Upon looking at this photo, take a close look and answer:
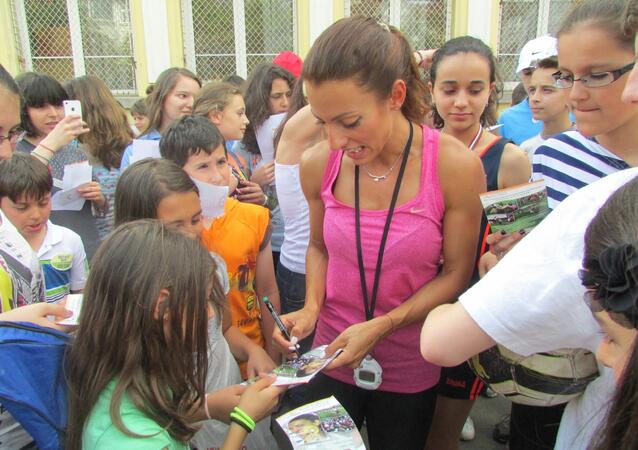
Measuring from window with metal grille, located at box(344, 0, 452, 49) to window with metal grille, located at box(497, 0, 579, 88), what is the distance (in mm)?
1026

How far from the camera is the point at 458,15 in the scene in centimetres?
895

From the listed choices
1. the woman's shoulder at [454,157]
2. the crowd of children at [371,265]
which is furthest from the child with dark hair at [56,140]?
the woman's shoulder at [454,157]

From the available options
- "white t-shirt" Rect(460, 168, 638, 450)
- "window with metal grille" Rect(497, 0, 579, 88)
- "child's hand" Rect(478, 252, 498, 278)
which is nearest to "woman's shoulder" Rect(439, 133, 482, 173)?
"child's hand" Rect(478, 252, 498, 278)

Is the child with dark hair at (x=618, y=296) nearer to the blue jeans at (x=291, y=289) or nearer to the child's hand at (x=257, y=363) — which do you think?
the child's hand at (x=257, y=363)

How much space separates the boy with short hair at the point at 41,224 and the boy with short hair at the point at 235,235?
0.61 metres

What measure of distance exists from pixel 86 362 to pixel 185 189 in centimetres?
87

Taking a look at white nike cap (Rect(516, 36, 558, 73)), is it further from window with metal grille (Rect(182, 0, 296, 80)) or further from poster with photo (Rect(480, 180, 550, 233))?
window with metal grille (Rect(182, 0, 296, 80))

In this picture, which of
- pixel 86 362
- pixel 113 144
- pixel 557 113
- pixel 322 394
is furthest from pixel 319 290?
pixel 113 144

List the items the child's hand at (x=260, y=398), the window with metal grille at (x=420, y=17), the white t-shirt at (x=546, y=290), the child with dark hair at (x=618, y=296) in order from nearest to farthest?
the child with dark hair at (x=618, y=296) < the white t-shirt at (x=546, y=290) < the child's hand at (x=260, y=398) < the window with metal grille at (x=420, y=17)

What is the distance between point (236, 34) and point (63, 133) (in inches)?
266

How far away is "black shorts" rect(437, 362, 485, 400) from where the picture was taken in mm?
1851

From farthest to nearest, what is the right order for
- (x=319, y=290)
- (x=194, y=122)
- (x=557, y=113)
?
(x=557, y=113) < (x=194, y=122) < (x=319, y=290)

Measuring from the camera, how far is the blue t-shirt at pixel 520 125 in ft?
13.2

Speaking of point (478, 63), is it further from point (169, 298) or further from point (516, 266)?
point (169, 298)
